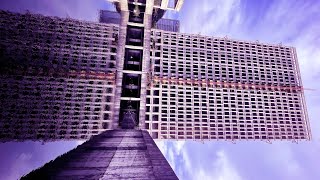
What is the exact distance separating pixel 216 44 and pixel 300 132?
44928mm

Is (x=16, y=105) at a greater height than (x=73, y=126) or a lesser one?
greater

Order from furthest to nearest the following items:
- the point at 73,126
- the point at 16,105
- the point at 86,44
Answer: the point at 86,44 → the point at 73,126 → the point at 16,105

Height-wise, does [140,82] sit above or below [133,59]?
below

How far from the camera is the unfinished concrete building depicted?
6338cm

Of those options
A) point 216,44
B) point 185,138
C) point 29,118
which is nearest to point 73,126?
point 29,118

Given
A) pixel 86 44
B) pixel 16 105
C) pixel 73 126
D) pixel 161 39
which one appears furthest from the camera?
pixel 161 39

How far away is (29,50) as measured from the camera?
66062 mm

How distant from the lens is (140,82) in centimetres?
7112

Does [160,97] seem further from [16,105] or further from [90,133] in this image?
[16,105]

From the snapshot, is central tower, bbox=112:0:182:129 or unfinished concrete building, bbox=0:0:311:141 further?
central tower, bbox=112:0:182:129

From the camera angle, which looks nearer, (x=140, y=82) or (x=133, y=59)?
(x=140, y=82)

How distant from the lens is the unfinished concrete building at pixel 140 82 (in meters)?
63.4

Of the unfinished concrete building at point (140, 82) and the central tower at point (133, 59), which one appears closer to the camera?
the unfinished concrete building at point (140, 82)

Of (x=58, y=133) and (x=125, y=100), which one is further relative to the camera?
(x=125, y=100)
